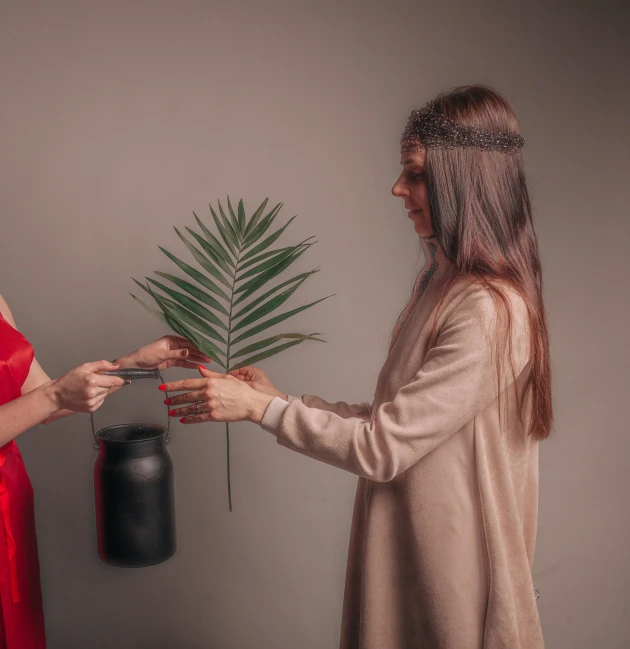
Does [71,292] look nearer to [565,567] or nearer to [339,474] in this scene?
[339,474]

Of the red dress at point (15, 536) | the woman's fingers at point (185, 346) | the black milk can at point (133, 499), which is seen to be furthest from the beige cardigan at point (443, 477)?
the red dress at point (15, 536)

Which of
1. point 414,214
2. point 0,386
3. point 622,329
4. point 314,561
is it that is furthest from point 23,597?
point 622,329

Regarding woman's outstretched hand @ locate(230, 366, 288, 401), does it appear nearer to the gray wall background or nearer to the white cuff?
the white cuff

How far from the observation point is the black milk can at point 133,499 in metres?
1.77

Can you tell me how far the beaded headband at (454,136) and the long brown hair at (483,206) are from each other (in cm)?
1

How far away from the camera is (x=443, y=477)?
1366mm

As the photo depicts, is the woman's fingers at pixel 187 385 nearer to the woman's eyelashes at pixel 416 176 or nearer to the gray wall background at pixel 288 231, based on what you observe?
the woman's eyelashes at pixel 416 176

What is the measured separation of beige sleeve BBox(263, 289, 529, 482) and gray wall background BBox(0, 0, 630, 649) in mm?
967

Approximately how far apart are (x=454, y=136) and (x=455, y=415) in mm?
581

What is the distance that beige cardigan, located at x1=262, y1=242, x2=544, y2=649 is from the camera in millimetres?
1275

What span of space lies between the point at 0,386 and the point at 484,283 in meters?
1.21

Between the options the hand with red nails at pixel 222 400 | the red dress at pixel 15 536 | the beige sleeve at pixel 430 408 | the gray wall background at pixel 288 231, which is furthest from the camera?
the gray wall background at pixel 288 231

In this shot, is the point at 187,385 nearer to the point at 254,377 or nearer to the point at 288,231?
the point at 254,377

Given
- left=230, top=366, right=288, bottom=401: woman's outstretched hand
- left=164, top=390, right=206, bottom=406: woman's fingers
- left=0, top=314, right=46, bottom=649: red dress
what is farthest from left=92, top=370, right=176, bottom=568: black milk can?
left=164, top=390, right=206, bottom=406: woman's fingers
